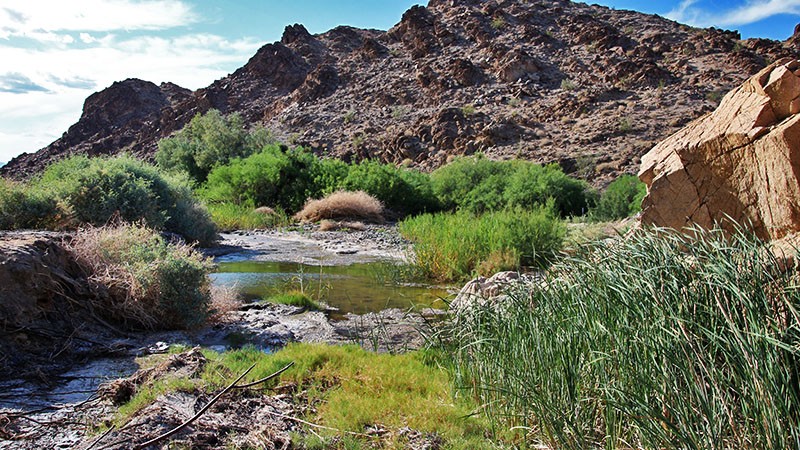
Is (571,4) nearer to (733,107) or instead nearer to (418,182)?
(418,182)

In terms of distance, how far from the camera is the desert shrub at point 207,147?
29.8 meters

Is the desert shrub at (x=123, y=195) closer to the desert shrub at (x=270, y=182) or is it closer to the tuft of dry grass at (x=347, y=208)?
the tuft of dry grass at (x=347, y=208)

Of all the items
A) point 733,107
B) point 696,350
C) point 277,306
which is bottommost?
point 277,306

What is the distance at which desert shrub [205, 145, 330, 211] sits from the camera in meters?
24.2

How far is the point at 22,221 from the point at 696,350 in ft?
34.7

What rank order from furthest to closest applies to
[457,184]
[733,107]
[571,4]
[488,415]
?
[571,4]
[457,184]
[733,107]
[488,415]

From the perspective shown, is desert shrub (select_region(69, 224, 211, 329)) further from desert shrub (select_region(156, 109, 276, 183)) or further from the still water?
desert shrub (select_region(156, 109, 276, 183))

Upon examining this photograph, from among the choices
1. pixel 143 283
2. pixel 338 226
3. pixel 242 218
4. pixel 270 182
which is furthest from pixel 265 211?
pixel 143 283

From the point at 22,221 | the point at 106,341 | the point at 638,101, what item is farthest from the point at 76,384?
the point at 638,101

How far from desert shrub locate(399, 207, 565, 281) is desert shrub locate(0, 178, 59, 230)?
664 centimetres

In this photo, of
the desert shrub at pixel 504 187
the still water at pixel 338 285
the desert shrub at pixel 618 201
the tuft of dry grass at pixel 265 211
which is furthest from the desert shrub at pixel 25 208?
the desert shrub at pixel 618 201

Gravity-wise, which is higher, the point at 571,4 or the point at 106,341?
the point at 571,4

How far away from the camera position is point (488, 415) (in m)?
3.96

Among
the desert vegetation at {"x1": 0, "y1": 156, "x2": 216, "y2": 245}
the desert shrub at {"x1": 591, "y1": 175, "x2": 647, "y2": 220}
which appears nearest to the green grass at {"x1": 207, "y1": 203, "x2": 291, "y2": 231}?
the desert vegetation at {"x1": 0, "y1": 156, "x2": 216, "y2": 245}
